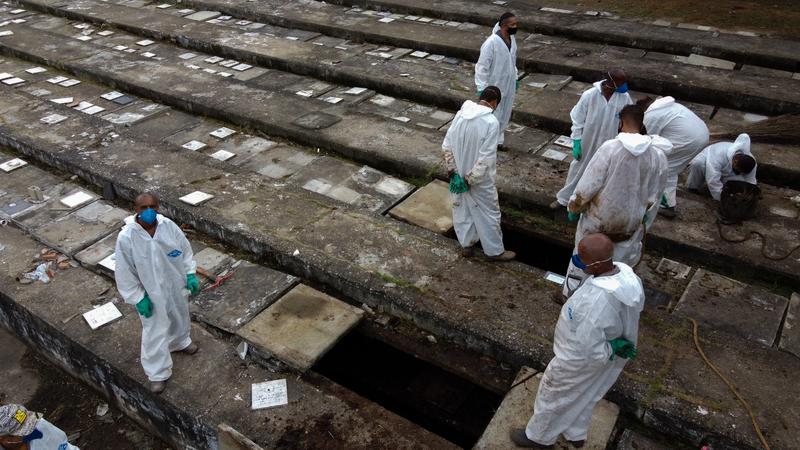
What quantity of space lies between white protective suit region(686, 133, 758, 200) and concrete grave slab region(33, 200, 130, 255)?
5.92 metres

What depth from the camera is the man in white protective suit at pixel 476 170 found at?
443 cm

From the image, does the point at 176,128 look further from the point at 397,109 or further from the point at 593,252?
the point at 593,252

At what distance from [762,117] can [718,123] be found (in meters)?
0.79

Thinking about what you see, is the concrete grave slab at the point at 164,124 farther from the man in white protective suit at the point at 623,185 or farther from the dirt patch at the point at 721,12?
the dirt patch at the point at 721,12

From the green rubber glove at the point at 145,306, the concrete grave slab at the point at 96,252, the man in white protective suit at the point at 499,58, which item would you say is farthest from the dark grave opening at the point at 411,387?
the man in white protective suit at the point at 499,58

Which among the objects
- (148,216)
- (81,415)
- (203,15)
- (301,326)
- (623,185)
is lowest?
(81,415)

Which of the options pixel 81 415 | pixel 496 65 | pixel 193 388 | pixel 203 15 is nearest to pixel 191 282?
pixel 193 388

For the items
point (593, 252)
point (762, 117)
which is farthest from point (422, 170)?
point (762, 117)

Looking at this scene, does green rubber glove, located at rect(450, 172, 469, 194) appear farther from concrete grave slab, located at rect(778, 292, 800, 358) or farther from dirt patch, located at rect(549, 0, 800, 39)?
dirt patch, located at rect(549, 0, 800, 39)

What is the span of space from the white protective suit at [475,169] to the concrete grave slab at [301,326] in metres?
1.20

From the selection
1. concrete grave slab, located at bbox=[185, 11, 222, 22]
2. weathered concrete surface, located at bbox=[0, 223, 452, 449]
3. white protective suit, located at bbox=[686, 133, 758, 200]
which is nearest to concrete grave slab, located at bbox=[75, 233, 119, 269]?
weathered concrete surface, located at bbox=[0, 223, 452, 449]

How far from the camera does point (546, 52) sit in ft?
30.0

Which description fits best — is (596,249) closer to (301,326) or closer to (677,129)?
(301,326)

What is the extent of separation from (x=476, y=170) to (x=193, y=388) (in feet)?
8.73
